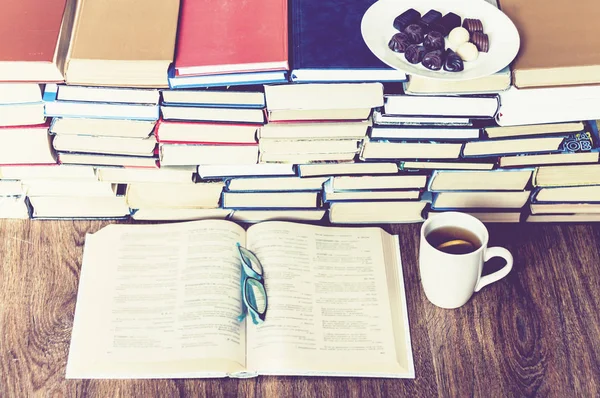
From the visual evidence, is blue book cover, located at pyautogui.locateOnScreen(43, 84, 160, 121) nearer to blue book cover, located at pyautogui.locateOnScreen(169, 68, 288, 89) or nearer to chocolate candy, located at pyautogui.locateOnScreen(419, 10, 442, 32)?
blue book cover, located at pyautogui.locateOnScreen(169, 68, 288, 89)

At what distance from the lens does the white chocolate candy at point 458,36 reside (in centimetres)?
91

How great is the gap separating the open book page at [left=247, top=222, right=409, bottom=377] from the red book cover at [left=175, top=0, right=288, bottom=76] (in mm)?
262

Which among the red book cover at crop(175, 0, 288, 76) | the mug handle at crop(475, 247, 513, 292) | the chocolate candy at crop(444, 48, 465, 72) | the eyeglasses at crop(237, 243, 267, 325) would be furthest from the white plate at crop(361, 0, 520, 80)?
the eyeglasses at crop(237, 243, 267, 325)

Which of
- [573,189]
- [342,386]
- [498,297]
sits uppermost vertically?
[573,189]

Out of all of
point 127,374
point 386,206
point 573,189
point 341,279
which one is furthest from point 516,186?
point 127,374

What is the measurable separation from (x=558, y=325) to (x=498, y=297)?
0.09 metres

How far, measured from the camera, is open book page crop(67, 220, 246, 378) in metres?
0.92

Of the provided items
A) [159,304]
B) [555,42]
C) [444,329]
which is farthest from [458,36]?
[159,304]

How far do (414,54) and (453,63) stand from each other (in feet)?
0.16

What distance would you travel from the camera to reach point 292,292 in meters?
0.98

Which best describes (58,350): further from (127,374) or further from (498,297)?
(498,297)

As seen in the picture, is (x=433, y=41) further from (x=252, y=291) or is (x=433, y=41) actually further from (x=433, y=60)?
(x=252, y=291)

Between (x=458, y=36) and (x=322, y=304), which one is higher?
(x=458, y=36)

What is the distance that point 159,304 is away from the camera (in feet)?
3.20
